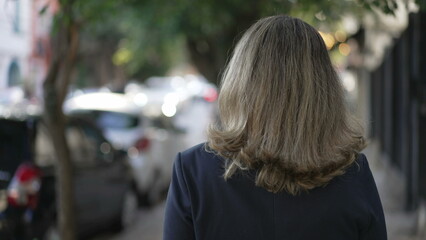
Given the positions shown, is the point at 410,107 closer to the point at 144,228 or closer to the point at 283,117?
the point at 144,228

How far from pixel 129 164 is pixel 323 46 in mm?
7420

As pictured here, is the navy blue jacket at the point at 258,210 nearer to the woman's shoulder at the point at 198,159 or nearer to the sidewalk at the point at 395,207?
the woman's shoulder at the point at 198,159

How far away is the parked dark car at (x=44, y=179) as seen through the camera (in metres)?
6.38

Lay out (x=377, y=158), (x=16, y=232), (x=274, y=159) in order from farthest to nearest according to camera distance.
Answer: (x=377, y=158)
(x=16, y=232)
(x=274, y=159)

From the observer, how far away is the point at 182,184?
6.91ft

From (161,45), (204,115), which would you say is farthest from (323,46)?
(204,115)

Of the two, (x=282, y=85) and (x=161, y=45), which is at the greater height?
(x=161, y=45)

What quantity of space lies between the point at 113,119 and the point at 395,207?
436 cm

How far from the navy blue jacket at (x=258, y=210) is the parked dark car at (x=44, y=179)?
4270 millimetres

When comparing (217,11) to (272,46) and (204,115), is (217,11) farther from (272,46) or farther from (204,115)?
(204,115)

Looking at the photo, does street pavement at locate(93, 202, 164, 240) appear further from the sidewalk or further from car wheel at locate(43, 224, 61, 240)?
the sidewalk

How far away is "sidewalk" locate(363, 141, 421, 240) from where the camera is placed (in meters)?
8.58

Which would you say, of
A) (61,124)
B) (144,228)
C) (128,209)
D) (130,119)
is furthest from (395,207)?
(61,124)

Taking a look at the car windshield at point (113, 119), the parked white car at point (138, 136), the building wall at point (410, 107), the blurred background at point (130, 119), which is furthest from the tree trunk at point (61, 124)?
the car windshield at point (113, 119)
